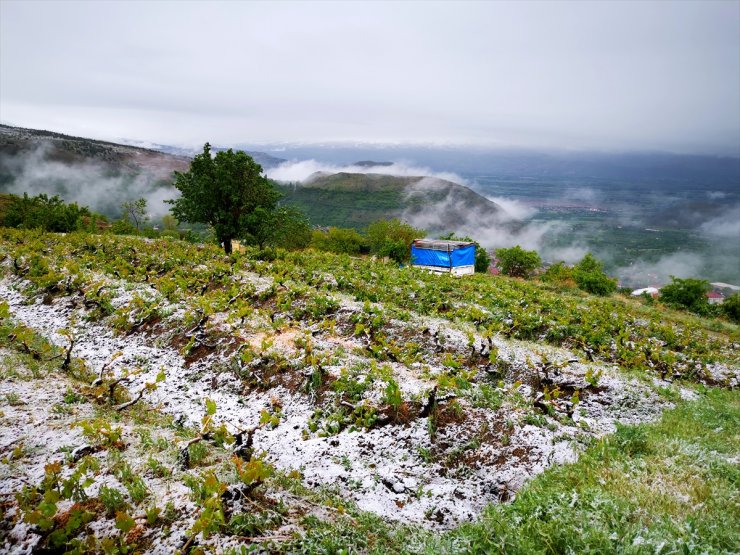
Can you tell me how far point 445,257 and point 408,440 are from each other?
1600 inches

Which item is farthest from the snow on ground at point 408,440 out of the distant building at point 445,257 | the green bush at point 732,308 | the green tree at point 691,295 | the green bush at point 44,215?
the green bush at point 732,308

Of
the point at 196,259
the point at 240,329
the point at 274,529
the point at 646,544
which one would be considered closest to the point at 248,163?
the point at 196,259

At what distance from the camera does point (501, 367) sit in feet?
34.7

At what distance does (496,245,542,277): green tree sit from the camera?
65.0 meters

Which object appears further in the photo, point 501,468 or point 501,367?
point 501,367

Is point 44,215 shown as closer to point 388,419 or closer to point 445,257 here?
point 445,257

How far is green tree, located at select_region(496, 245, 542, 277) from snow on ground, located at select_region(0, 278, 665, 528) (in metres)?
58.0

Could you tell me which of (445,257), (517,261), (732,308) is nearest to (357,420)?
(445,257)

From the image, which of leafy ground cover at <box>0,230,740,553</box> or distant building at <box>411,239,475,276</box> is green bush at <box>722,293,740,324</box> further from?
leafy ground cover at <box>0,230,740,553</box>

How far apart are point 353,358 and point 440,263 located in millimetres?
37761

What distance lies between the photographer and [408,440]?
704 cm

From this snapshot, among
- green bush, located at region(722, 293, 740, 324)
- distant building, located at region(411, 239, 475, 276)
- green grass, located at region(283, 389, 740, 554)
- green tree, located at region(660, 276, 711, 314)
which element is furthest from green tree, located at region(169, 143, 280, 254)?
green bush, located at region(722, 293, 740, 324)

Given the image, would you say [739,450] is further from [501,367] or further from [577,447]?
[501,367]

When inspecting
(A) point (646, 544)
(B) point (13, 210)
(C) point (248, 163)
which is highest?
(C) point (248, 163)
